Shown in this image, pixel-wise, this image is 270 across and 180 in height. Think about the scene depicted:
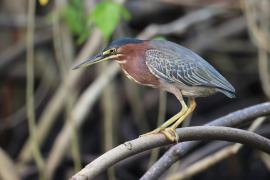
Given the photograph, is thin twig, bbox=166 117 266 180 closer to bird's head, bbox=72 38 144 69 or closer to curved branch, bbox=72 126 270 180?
curved branch, bbox=72 126 270 180

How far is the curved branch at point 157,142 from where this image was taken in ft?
4.88

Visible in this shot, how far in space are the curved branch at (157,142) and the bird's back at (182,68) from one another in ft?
0.47

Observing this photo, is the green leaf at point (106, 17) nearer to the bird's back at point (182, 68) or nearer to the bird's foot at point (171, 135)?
the bird's back at point (182, 68)

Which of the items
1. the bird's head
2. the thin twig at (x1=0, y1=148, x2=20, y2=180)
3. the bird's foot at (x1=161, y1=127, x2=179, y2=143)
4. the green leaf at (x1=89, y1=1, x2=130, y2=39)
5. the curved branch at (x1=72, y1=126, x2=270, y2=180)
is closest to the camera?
the curved branch at (x1=72, y1=126, x2=270, y2=180)

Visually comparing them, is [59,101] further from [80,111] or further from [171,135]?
[171,135]

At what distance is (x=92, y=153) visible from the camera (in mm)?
4344

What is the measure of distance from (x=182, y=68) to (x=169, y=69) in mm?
37

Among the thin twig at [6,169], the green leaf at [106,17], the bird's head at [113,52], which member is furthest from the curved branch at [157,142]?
the thin twig at [6,169]

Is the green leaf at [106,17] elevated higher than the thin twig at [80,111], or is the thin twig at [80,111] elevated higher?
the green leaf at [106,17]

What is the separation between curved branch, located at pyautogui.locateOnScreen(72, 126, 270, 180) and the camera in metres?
1.49

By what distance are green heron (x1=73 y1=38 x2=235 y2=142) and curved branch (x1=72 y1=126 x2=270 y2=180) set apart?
0.14 metres

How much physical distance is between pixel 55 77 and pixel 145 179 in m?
2.67

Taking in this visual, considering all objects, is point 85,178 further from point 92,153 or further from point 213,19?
point 213,19

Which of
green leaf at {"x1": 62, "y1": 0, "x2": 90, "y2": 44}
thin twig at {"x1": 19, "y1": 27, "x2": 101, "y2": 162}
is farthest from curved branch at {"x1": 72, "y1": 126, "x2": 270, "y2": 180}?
thin twig at {"x1": 19, "y1": 27, "x2": 101, "y2": 162}
